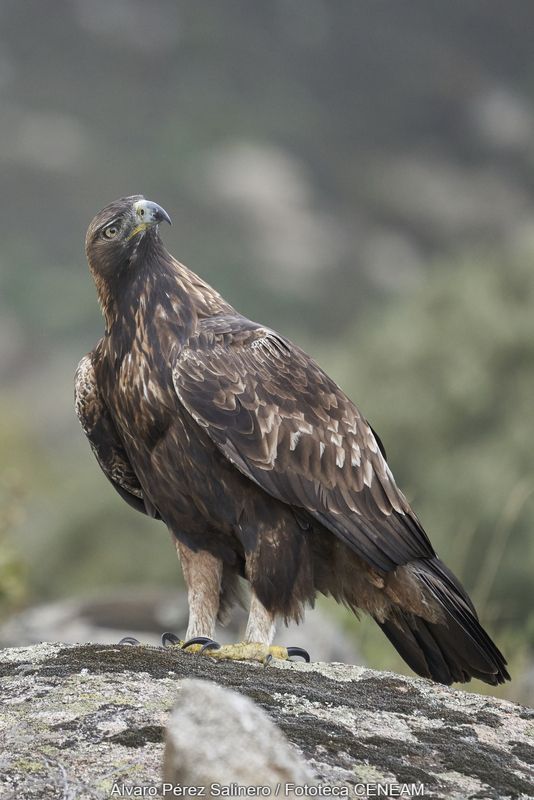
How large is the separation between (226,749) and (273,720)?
0.93m

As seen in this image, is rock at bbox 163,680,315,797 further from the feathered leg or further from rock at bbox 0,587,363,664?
rock at bbox 0,587,363,664

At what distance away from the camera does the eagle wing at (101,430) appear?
3721 mm

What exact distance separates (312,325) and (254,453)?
28066 millimetres

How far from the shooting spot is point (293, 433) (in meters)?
3.28

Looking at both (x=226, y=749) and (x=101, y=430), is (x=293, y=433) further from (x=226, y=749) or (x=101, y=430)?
(x=226, y=749)

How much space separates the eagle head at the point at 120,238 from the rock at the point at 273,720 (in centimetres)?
164

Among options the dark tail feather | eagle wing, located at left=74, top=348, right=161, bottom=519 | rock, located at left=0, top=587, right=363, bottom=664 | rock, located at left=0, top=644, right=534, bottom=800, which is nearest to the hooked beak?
eagle wing, located at left=74, top=348, right=161, bottom=519

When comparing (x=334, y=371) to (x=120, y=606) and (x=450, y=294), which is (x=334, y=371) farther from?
(x=120, y=606)

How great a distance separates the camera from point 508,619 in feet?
24.2

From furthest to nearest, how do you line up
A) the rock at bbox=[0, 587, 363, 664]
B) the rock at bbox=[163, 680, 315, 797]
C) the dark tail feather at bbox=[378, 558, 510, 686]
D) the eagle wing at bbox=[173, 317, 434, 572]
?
the rock at bbox=[0, 587, 363, 664] → the dark tail feather at bbox=[378, 558, 510, 686] → the eagle wing at bbox=[173, 317, 434, 572] → the rock at bbox=[163, 680, 315, 797]

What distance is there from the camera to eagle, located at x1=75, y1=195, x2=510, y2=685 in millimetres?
3166

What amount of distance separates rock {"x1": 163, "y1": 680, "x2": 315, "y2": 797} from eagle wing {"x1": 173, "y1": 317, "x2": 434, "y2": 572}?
5.88ft

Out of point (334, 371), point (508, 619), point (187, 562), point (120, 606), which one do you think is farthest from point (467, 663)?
point (334, 371)

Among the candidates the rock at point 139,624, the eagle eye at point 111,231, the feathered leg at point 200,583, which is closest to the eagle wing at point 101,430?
the feathered leg at point 200,583
